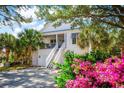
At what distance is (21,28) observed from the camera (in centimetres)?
834

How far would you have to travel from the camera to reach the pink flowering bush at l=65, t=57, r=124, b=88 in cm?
424

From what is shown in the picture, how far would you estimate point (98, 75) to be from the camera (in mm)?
4516

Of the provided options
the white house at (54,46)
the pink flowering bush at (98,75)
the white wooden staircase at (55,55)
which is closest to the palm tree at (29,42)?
the white house at (54,46)

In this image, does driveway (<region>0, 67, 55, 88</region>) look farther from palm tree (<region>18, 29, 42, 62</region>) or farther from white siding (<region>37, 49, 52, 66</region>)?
palm tree (<region>18, 29, 42, 62</region>)

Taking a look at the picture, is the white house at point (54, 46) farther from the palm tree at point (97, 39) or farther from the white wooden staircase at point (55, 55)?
the palm tree at point (97, 39)

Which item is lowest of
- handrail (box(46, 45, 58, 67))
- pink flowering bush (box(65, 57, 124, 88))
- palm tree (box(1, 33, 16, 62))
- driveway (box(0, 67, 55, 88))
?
driveway (box(0, 67, 55, 88))

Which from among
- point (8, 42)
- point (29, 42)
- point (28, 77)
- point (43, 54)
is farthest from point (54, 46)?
point (8, 42)

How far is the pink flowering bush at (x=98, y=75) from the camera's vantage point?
13.9 ft

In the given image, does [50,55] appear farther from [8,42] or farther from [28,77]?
[8,42]

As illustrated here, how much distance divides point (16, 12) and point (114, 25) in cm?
294

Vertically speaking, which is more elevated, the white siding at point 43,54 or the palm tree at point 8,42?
the palm tree at point 8,42

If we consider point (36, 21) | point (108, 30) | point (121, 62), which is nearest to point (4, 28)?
point (36, 21)

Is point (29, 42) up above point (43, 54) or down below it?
above

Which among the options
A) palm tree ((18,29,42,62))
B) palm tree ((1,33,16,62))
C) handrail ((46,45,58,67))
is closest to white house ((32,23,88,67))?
handrail ((46,45,58,67))
